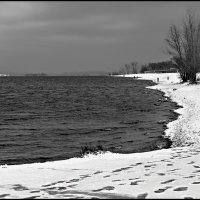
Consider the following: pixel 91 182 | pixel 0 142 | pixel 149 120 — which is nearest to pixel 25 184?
pixel 91 182

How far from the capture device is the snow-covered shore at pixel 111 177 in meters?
7.87

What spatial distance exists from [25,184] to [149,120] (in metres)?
18.6

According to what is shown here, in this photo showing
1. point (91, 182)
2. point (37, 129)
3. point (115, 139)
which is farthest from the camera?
point (37, 129)

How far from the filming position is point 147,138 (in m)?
19.5

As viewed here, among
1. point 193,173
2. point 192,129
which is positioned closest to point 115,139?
point 192,129

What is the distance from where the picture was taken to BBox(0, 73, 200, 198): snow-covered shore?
25.8ft

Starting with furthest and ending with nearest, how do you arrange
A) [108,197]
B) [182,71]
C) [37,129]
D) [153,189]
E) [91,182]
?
[182,71] < [37,129] < [91,182] < [153,189] < [108,197]

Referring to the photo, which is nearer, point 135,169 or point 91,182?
point 91,182

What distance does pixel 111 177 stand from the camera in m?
9.62

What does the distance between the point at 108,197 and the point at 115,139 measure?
12370 mm

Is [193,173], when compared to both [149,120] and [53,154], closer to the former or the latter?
[53,154]

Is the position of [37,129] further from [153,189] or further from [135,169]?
[153,189]

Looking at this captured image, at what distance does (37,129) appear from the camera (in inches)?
915

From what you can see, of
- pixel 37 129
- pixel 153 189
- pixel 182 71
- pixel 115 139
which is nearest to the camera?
pixel 153 189
